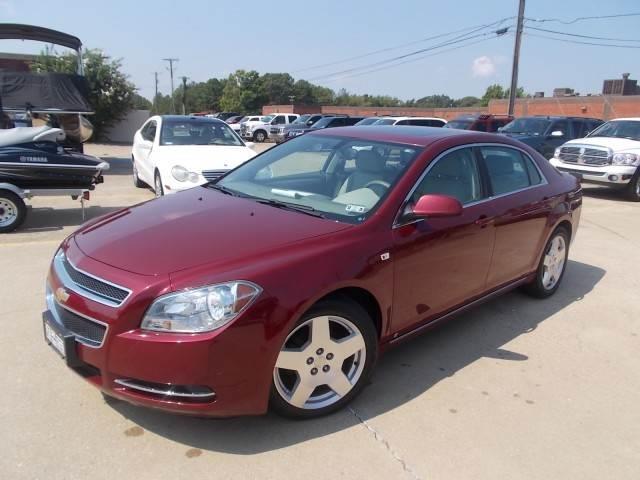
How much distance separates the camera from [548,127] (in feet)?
50.5

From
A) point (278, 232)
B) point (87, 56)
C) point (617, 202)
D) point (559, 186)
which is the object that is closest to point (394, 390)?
point (278, 232)

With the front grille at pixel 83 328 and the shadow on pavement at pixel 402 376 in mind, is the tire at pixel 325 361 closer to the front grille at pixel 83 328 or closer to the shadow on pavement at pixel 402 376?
the shadow on pavement at pixel 402 376

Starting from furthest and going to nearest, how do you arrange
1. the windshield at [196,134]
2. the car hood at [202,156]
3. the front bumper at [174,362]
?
the windshield at [196,134]
the car hood at [202,156]
the front bumper at [174,362]

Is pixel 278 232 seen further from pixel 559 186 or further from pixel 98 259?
pixel 559 186

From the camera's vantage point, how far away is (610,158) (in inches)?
478

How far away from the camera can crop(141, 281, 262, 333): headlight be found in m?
2.52

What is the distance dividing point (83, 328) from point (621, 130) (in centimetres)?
1410

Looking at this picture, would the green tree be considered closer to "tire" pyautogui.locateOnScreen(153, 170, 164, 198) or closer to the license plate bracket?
"tire" pyautogui.locateOnScreen(153, 170, 164, 198)

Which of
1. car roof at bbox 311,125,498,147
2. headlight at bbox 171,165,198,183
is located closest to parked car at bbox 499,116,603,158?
headlight at bbox 171,165,198,183

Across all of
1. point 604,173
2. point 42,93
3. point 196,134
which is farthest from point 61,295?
point 42,93

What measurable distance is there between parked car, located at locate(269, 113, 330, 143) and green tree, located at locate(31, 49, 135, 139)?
8.38 meters

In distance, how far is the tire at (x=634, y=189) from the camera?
12039 millimetres

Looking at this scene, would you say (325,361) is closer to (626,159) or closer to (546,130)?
(626,159)

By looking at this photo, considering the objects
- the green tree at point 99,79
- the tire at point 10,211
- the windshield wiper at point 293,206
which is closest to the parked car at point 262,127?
the green tree at point 99,79
